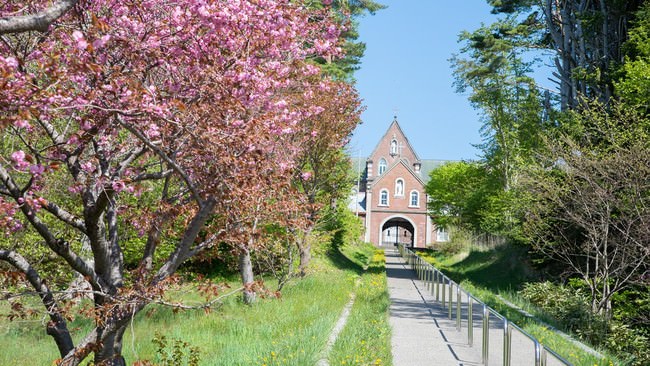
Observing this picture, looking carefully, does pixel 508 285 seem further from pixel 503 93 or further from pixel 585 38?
pixel 503 93

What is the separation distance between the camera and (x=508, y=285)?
2391cm

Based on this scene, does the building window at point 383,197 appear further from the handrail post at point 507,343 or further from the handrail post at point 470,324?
the handrail post at point 507,343

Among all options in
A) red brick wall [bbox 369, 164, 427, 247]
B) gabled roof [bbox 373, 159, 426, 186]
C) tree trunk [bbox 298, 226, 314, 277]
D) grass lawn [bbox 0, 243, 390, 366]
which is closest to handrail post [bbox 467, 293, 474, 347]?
grass lawn [bbox 0, 243, 390, 366]

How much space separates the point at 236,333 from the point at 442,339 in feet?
11.6

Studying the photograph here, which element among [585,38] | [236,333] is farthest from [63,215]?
[585,38]

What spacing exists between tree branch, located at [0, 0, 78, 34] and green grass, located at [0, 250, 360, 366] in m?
3.88

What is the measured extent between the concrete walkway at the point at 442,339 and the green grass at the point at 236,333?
123 cm

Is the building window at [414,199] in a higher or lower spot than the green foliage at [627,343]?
higher

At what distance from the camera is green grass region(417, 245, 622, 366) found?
9.98 meters

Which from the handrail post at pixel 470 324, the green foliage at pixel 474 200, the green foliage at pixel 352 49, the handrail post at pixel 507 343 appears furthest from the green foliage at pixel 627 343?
the green foliage at pixel 352 49

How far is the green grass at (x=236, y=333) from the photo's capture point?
8.77 meters

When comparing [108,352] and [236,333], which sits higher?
[108,352]

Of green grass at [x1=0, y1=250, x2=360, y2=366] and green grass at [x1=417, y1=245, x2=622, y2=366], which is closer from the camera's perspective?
green grass at [x1=0, y1=250, x2=360, y2=366]

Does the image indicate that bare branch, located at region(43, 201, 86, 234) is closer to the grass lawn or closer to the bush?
the grass lawn
